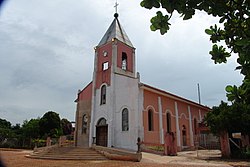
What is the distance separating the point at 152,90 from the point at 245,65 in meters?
20.0

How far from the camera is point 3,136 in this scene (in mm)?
34531

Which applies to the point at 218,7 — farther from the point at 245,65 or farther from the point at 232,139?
the point at 232,139

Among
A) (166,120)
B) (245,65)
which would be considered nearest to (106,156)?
(166,120)

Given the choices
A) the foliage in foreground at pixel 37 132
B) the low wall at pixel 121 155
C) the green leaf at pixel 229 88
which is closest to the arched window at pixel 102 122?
the low wall at pixel 121 155

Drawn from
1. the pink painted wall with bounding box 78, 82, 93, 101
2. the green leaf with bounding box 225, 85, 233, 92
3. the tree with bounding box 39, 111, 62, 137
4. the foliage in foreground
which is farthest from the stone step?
the tree with bounding box 39, 111, 62, 137

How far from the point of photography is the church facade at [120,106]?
20703 millimetres

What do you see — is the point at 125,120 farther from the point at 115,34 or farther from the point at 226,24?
the point at 226,24

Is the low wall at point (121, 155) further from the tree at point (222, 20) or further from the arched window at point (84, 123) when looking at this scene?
the tree at point (222, 20)

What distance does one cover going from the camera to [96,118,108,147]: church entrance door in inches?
839

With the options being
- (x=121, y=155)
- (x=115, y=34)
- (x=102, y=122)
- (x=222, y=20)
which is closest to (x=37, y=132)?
(x=102, y=122)

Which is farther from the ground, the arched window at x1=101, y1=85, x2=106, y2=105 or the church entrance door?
the arched window at x1=101, y1=85, x2=106, y2=105

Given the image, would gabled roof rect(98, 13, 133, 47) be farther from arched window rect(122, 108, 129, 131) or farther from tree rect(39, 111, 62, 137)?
tree rect(39, 111, 62, 137)

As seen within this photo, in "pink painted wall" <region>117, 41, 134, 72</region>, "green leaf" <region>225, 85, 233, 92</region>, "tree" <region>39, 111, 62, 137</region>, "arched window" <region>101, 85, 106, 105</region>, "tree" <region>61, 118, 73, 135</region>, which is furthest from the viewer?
"tree" <region>61, 118, 73, 135</region>

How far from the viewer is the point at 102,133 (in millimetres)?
21734
